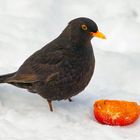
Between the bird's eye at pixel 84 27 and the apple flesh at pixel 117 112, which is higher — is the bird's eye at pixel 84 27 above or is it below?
above

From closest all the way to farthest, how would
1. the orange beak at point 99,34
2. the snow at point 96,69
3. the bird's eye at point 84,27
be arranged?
the snow at point 96,69 → the orange beak at point 99,34 → the bird's eye at point 84,27

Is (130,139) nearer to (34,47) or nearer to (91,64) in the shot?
(91,64)

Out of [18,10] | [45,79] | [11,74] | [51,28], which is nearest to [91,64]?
[45,79]

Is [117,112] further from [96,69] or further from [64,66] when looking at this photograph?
[96,69]

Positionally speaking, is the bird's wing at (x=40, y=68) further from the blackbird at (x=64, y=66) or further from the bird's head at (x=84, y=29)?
the bird's head at (x=84, y=29)

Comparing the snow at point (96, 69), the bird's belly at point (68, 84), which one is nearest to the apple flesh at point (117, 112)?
the snow at point (96, 69)

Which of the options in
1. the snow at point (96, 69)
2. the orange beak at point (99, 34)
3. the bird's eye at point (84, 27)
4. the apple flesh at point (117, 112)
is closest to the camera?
the snow at point (96, 69)

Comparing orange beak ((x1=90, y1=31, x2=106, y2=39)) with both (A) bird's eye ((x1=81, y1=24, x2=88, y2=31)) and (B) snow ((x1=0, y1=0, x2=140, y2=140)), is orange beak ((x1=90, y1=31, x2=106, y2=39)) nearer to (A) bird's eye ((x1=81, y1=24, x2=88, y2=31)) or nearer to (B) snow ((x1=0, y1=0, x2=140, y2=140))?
(A) bird's eye ((x1=81, y1=24, x2=88, y2=31))

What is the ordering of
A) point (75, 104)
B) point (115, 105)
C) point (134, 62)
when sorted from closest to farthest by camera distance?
point (115, 105) < point (75, 104) < point (134, 62)
